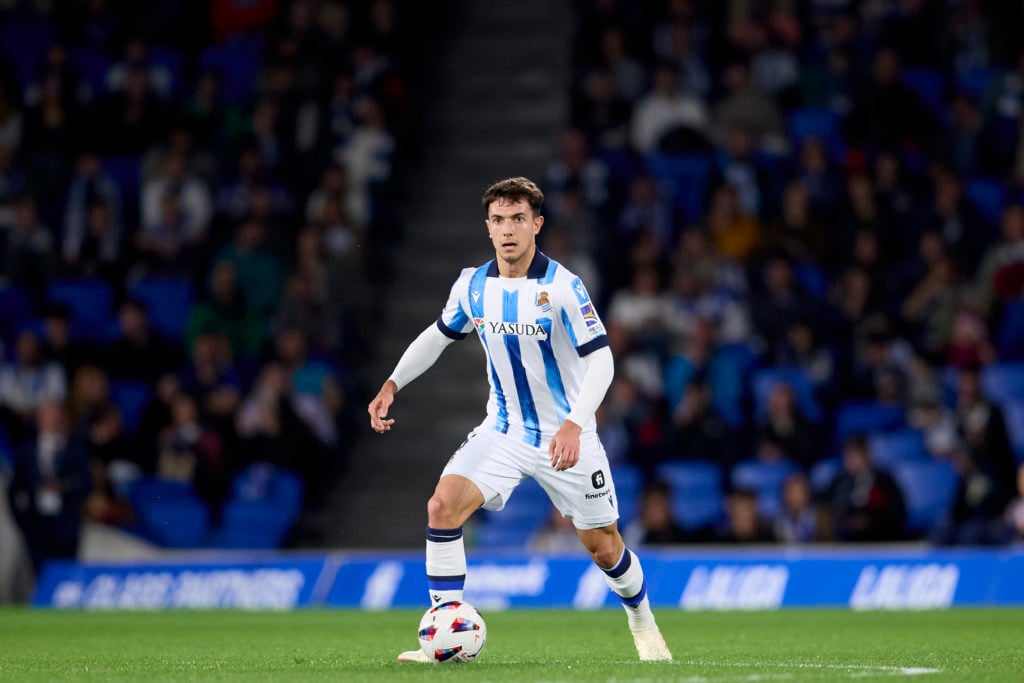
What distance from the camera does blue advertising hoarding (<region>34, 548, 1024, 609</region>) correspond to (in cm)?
1475

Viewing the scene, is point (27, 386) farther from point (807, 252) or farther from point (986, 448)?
point (986, 448)

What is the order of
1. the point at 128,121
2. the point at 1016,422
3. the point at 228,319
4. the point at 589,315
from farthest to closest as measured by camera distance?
the point at 128,121 < the point at 228,319 < the point at 1016,422 < the point at 589,315

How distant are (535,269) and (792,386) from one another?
9.15 meters

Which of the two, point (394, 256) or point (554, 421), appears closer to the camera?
point (554, 421)

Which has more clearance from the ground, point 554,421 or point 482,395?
point 554,421

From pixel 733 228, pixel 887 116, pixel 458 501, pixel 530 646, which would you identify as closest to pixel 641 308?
pixel 733 228

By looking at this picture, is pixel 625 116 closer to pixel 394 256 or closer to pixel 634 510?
pixel 394 256

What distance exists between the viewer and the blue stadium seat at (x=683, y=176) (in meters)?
19.6

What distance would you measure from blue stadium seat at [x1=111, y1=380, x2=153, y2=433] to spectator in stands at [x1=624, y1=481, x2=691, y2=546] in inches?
232

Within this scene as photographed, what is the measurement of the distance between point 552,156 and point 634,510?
18.3ft

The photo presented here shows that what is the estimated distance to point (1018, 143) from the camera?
19094 mm

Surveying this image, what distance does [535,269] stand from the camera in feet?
28.8

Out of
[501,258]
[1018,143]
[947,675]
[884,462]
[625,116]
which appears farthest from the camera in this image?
[625,116]

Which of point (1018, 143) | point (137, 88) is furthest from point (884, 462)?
point (137, 88)
